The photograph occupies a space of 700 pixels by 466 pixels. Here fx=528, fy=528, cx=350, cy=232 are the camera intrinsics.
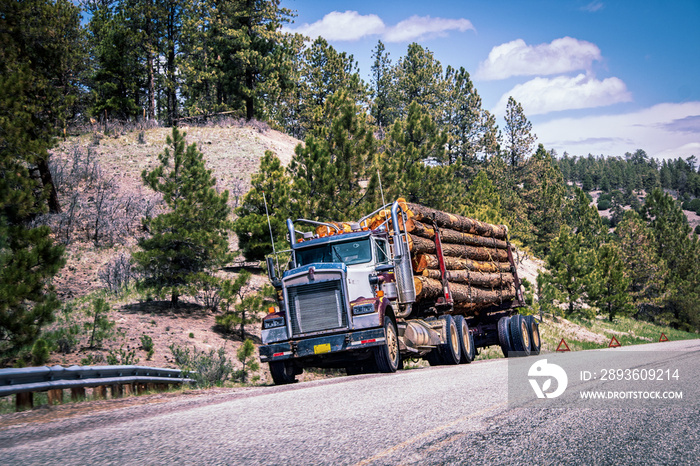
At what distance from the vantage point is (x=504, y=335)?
16938mm

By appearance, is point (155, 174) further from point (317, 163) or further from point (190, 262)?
point (317, 163)

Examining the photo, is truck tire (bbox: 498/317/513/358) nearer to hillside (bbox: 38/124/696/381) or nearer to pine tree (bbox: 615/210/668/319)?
hillside (bbox: 38/124/696/381)

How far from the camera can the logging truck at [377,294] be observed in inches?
426

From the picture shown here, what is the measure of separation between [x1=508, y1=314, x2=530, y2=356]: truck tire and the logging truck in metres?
1.51

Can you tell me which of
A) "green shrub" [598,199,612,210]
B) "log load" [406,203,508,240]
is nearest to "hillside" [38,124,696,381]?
"log load" [406,203,508,240]

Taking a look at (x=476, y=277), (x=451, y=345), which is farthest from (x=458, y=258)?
(x=451, y=345)

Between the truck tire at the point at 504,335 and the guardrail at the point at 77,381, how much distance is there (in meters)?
10.1

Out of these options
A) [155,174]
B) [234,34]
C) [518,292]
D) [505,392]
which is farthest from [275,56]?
[505,392]

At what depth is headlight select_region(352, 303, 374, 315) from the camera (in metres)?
10.7

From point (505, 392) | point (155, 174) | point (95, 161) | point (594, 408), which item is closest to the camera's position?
point (594, 408)

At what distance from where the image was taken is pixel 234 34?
42625mm

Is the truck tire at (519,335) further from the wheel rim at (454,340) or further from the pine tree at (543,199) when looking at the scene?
the pine tree at (543,199)

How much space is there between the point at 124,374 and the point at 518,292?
559 inches

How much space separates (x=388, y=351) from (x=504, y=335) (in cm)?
738
